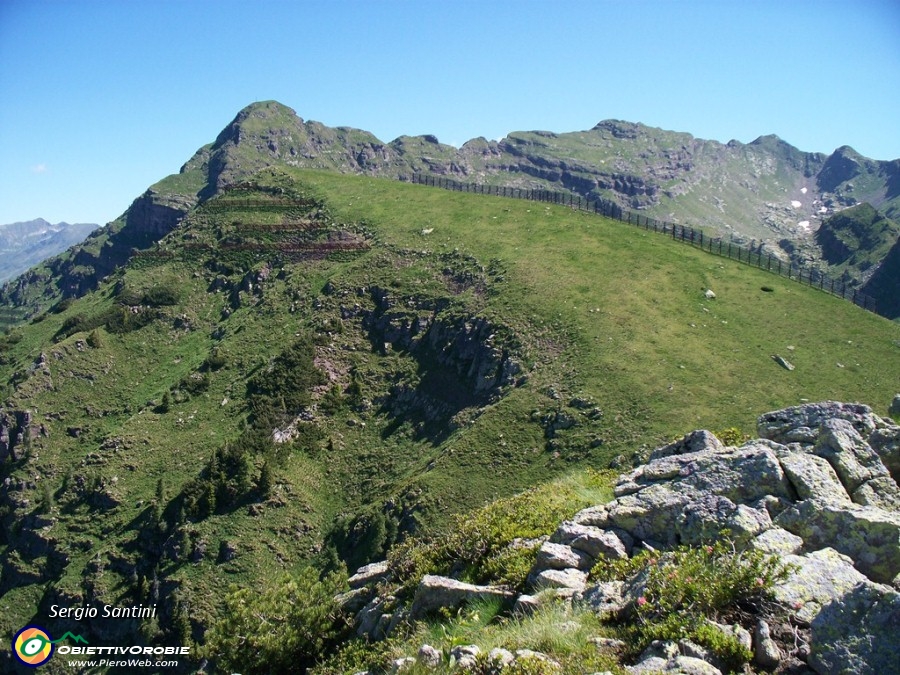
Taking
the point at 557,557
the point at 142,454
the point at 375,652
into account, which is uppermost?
the point at 557,557

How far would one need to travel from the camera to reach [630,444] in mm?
41125

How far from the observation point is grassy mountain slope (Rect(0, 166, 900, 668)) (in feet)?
147

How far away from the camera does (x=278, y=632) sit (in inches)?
677

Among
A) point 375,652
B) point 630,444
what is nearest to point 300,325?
point 630,444

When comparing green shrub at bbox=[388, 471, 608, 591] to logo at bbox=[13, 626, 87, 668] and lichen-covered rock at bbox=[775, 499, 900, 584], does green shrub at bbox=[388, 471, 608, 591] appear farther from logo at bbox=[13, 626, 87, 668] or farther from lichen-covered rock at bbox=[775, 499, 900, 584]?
logo at bbox=[13, 626, 87, 668]

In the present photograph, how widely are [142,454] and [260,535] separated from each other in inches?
730

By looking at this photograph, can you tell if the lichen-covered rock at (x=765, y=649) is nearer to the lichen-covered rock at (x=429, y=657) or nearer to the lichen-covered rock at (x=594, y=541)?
the lichen-covered rock at (x=594, y=541)

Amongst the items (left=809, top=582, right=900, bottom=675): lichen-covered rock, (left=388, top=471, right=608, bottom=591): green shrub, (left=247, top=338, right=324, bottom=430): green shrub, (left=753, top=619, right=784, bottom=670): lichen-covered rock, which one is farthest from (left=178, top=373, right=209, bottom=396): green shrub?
(left=809, top=582, right=900, bottom=675): lichen-covered rock

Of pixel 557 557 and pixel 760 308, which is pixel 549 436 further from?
pixel 557 557

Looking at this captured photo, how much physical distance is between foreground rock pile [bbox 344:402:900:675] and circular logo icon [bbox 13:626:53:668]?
135 ft

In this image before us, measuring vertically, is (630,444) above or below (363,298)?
below

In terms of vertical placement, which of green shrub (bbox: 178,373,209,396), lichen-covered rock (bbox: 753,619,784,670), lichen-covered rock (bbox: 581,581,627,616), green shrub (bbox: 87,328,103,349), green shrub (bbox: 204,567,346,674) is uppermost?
lichen-covered rock (bbox: 753,619,784,670)

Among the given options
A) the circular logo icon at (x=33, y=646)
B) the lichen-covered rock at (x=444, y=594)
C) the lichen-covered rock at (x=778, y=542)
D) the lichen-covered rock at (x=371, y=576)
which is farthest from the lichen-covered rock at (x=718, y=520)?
→ the circular logo icon at (x=33, y=646)

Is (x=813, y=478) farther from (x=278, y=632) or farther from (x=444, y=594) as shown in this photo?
(x=278, y=632)
